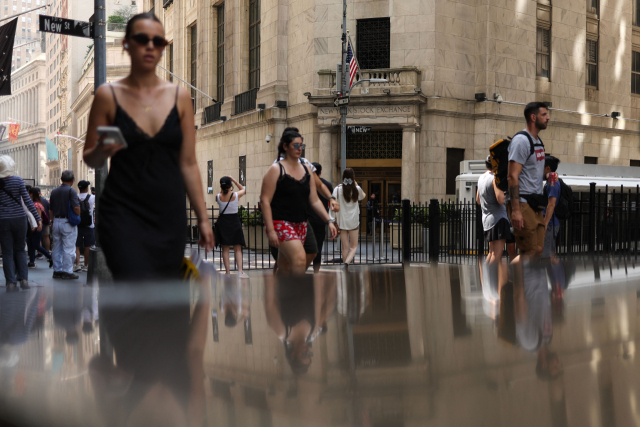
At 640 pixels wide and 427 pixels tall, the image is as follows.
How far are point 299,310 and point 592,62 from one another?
95.7 feet

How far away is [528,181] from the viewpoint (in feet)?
21.1

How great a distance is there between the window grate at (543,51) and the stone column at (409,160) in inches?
284

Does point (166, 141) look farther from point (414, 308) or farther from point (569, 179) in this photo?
point (569, 179)

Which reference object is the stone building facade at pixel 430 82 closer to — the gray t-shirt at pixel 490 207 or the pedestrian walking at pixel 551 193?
the pedestrian walking at pixel 551 193

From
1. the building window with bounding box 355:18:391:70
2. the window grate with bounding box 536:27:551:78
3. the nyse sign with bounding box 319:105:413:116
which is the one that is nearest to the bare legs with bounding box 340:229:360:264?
the nyse sign with bounding box 319:105:413:116

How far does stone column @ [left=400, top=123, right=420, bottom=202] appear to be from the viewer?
2412 centimetres

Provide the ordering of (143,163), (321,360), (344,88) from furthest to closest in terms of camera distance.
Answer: (344,88) < (321,360) < (143,163)

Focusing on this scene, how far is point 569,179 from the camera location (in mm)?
18828

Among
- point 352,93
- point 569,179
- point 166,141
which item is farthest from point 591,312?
point 352,93

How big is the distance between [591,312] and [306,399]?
2.88 m

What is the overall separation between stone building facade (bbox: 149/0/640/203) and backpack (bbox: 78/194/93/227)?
13844 millimetres

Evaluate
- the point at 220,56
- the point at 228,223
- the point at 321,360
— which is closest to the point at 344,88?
the point at 228,223

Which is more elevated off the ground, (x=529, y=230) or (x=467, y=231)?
(x=529, y=230)

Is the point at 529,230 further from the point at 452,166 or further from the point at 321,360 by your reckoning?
the point at 452,166
